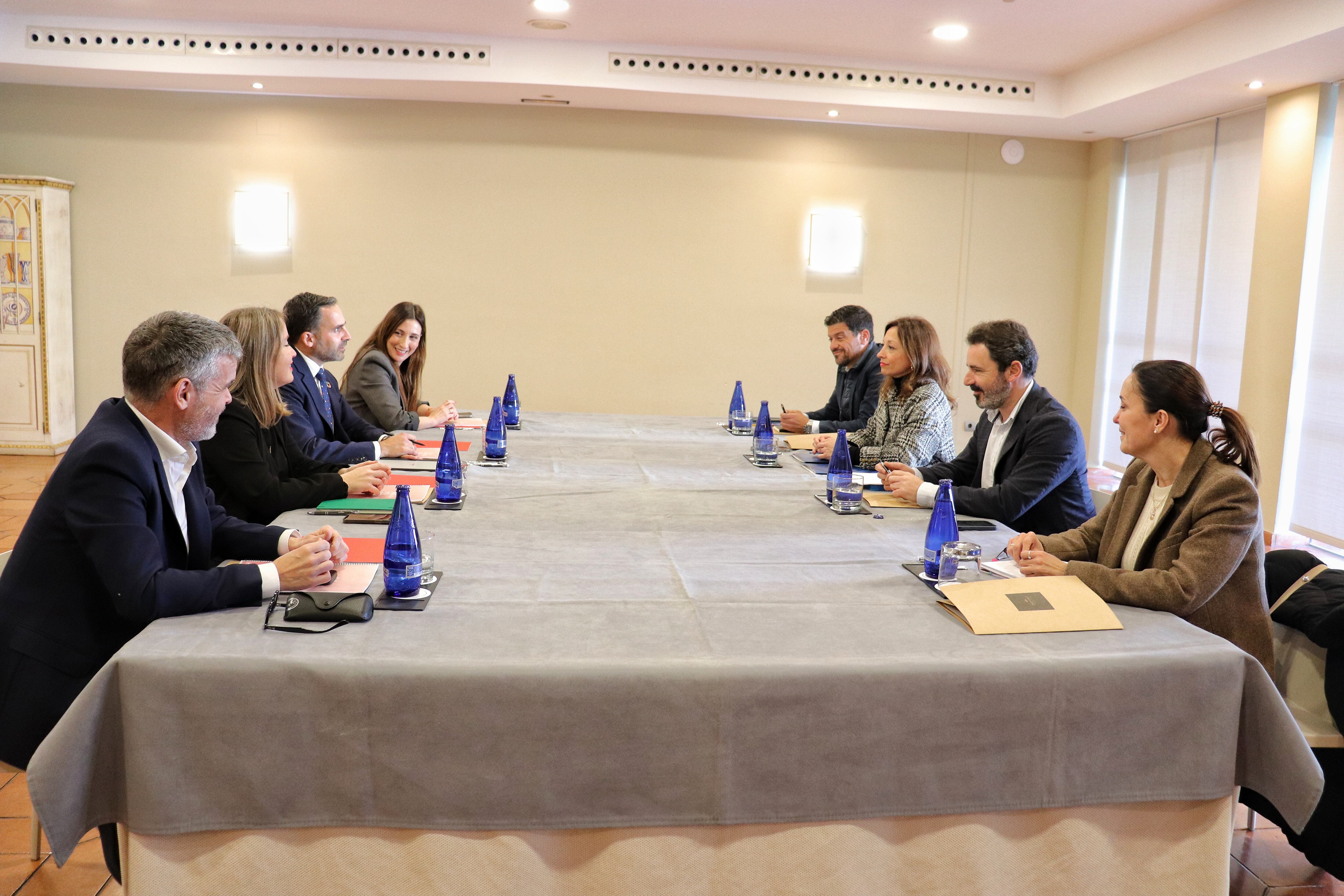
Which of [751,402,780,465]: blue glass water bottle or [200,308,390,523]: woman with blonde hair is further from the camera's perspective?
[751,402,780,465]: blue glass water bottle

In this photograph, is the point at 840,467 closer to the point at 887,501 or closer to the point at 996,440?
the point at 887,501

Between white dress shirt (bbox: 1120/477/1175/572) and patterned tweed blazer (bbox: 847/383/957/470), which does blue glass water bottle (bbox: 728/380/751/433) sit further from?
A: white dress shirt (bbox: 1120/477/1175/572)

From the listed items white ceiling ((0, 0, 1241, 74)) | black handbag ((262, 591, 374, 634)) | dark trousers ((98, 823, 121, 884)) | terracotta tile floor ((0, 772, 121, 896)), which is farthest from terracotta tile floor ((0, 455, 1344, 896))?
white ceiling ((0, 0, 1241, 74))

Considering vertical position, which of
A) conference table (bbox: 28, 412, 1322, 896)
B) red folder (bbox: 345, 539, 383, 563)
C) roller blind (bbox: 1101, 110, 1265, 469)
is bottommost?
conference table (bbox: 28, 412, 1322, 896)

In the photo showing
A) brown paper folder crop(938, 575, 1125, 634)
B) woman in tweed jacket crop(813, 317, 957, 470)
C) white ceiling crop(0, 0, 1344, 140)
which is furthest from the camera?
white ceiling crop(0, 0, 1344, 140)

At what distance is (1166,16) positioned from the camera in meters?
5.26

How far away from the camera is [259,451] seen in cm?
274

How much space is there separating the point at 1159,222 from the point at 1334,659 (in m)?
5.87

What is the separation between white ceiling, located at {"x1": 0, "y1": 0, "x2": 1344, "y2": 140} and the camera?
17.2ft

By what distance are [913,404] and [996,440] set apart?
0.63m

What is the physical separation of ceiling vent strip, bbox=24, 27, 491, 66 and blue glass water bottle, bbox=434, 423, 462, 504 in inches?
170

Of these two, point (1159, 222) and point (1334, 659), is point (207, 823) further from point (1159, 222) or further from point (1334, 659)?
point (1159, 222)

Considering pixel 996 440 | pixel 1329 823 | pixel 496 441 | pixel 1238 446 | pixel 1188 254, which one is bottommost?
pixel 1329 823

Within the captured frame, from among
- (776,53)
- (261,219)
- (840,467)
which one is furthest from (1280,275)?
(261,219)
